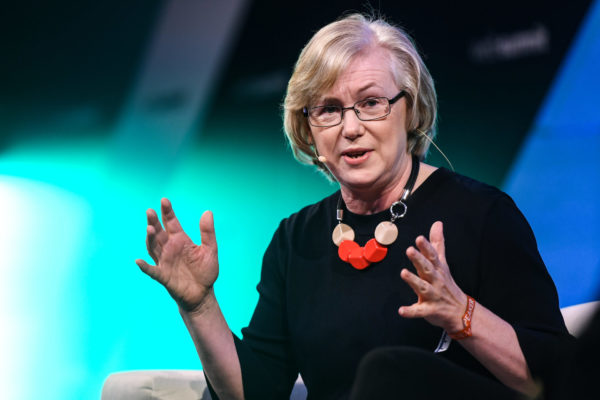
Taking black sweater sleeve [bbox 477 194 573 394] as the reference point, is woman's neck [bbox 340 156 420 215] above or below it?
above

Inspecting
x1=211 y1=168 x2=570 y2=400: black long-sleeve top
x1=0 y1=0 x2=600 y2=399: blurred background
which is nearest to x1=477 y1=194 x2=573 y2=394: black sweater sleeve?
x1=211 y1=168 x2=570 y2=400: black long-sleeve top

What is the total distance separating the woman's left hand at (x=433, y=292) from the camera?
102 centimetres

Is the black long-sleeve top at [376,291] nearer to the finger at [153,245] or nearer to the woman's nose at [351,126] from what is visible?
the woman's nose at [351,126]

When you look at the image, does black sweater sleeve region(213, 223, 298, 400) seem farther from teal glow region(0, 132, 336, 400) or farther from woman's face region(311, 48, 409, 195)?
teal glow region(0, 132, 336, 400)

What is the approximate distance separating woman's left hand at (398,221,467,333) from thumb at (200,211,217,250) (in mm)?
502

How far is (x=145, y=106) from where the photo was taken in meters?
3.16

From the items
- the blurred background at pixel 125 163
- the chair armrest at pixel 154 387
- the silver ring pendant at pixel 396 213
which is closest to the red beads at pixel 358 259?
the silver ring pendant at pixel 396 213

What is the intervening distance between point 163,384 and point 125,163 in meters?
1.76

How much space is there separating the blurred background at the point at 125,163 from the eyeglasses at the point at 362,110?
113 centimetres

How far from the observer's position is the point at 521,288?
1.24m

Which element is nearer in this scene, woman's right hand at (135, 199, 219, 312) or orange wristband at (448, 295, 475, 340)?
A: orange wristband at (448, 295, 475, 340)

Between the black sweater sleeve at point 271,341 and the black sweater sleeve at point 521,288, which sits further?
the black sweater sleeve at point 271,341

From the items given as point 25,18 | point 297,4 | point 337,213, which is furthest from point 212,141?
point 337,213

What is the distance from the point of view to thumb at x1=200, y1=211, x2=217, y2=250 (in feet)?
4.50
